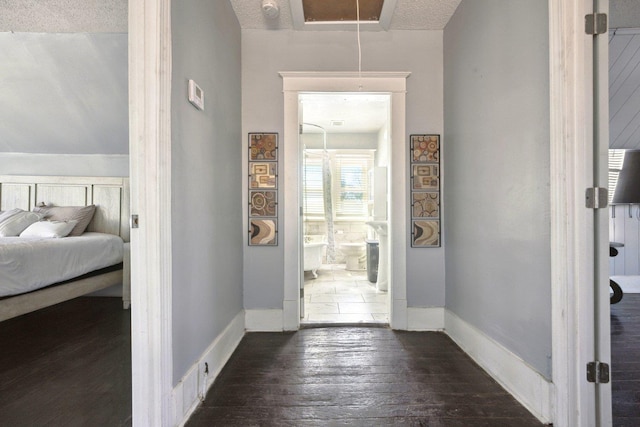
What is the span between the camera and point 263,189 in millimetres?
2586

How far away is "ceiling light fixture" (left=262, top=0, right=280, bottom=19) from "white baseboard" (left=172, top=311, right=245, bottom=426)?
7.96 feet

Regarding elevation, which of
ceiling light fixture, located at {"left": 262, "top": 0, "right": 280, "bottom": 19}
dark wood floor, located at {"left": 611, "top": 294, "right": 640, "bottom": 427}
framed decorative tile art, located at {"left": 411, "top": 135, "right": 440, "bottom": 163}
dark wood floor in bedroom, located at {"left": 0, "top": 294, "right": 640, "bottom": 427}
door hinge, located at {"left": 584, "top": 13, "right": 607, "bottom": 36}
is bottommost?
dark wood floor in bedroom, located at {"left": 0, "top": 294, "right": 640, "bottom": 427}

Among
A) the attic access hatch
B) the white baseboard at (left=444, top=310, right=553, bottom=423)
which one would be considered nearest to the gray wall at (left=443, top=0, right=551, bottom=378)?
the white baseboard at (left=444, top=310, right=553, bottom=423)

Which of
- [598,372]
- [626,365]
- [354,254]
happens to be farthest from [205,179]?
[354,254]

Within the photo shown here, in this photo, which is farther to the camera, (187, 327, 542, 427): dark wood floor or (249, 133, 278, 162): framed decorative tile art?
(249, 133, 278, 162): framed decorative tile art

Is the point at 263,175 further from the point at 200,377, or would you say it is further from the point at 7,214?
the point at 7,214

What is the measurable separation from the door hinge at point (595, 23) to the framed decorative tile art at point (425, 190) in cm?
129

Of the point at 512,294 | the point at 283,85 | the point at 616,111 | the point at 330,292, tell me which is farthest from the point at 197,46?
the point at 616,111

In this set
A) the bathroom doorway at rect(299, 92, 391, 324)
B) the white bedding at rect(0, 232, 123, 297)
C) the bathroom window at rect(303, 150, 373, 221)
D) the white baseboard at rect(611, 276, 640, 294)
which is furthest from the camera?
the bathroom window at rect(303, 150, 373, 221)

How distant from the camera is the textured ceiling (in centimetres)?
225

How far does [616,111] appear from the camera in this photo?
307cm

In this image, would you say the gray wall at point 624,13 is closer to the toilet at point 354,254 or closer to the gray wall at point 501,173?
the gray wall at point 501,173

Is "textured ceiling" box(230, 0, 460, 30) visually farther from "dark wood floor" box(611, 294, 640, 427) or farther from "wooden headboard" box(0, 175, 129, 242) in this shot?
"dark wood floor" box(611, 294, 640, 427)

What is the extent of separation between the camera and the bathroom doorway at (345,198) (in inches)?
155
